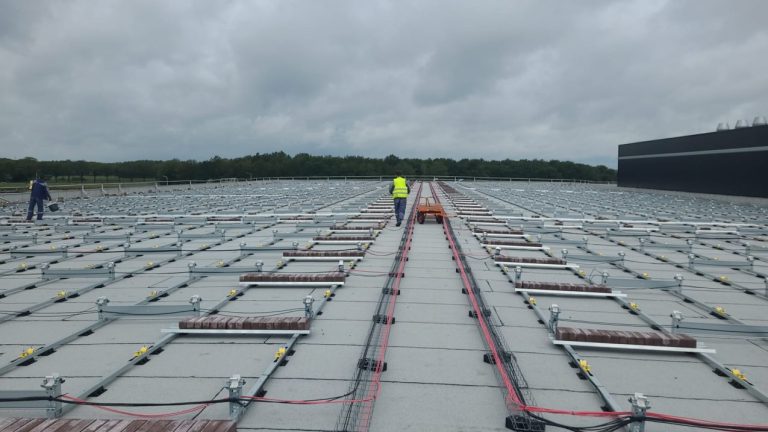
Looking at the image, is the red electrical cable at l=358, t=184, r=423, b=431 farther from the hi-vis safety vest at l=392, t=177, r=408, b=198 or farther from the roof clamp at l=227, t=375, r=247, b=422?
the hi-vis safety vest at l=392, t=177, r=408, b=198

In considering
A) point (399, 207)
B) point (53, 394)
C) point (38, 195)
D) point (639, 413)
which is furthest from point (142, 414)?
point (38, 195)

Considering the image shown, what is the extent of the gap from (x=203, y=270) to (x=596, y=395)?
649cm

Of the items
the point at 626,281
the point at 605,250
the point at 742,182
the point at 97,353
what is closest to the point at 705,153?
the point at 742,182

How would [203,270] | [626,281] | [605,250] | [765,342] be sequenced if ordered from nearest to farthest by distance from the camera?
1. [765,342]
2. [626,281]
3. [203,270]
4. [605,250]

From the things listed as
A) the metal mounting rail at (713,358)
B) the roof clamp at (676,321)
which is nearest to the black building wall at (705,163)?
the metal mounting rail at (713,358)

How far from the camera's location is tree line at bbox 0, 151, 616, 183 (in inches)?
2913

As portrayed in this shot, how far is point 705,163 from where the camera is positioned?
1377 inches

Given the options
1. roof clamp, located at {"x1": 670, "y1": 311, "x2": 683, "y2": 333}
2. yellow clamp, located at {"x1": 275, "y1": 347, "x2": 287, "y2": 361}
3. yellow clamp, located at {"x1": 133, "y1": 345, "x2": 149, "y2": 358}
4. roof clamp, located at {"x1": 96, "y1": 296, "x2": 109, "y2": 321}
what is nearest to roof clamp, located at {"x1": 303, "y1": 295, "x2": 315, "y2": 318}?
yellow clamp, located at {"x1": 275, "y1": 347, "x2": 287, "y2": 361}

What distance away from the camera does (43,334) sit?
5.43 m

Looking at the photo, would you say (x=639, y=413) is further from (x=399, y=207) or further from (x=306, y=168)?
(x=306, y=168)

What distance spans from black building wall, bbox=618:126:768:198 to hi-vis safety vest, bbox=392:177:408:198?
89.1 feet

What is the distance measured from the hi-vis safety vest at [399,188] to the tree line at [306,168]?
5972cm

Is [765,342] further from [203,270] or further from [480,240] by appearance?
[203,270]

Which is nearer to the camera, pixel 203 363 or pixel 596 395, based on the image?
pixel 596 395
